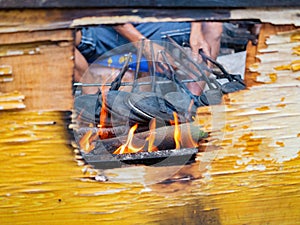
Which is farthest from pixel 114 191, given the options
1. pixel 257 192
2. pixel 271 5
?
pixel 271 5

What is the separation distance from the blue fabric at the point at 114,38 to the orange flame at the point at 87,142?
20.4 inches

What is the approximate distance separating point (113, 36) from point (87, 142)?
29.8 inches

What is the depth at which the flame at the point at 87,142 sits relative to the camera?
1.08 metres

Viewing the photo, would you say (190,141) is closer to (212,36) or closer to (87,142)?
(87,142)

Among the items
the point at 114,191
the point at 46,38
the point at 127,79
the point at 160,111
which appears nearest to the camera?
the point at 46,38

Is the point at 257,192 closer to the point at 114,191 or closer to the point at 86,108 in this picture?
the point at 114,191

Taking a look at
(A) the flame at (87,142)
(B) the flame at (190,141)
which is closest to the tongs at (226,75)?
(B) the flame at (190,141)

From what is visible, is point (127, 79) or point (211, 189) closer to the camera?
point (211, 189)

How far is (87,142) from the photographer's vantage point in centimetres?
111

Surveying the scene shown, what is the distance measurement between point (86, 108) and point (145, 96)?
0.51 feet

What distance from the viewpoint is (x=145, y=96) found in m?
1.20

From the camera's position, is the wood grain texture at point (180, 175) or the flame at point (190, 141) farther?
the flame at point (190, 141)

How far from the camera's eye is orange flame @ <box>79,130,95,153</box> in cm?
108

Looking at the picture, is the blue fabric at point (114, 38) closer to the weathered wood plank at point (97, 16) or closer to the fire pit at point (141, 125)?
the fire pit at point (141, 125)
